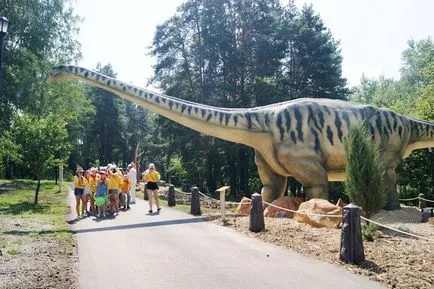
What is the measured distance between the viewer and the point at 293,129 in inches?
462

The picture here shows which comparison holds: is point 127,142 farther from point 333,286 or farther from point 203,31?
point 333,286

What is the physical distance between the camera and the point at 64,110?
27062mm

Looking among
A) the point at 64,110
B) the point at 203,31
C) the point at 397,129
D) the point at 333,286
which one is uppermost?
the point at 203,31

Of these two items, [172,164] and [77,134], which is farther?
[77,134]

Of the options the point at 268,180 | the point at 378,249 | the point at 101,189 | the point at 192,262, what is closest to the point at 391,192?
the point at 268,180

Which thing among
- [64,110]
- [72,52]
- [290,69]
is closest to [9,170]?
[64,110]

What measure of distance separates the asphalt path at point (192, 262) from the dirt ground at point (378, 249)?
261 millimetres

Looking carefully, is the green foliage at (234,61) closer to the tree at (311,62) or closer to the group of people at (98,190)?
the tree at (311,62)

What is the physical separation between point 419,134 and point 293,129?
15.3 ft

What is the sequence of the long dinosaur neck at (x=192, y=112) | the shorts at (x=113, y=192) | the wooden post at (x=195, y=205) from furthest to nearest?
the wooden post at (x=195, y=205)
the shorts at (x=113, y=192)
the long dinosaur neck at (x=192, y=112)

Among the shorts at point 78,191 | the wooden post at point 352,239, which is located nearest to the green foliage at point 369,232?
the wooden post at point 352,239

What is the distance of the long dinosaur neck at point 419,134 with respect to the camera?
13.6 metres

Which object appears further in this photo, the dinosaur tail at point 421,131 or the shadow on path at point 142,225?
the dinosaur tail at point 421,131

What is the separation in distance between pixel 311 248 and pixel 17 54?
1538cm
